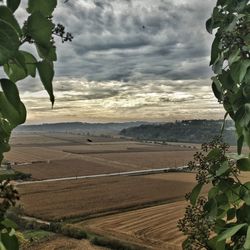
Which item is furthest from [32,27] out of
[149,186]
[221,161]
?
[149,186]

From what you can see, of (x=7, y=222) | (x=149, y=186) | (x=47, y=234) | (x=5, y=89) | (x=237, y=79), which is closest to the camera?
(x=5, y=89)

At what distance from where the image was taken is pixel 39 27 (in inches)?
49.9

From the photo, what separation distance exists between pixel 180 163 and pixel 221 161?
124250 mm

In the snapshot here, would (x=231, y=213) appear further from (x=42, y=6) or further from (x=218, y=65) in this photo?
(x=42, y=6)

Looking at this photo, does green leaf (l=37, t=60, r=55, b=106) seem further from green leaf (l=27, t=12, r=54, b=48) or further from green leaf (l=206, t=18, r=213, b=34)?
green leaf (l=206, t=18, r=213, b=34)

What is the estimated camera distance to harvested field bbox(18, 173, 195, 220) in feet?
188

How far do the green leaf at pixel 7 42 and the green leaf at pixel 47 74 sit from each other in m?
0.27

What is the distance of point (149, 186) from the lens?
7838cm

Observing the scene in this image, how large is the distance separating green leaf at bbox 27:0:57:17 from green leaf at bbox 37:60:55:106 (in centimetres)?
17

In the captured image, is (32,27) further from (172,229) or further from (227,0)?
(172,229)

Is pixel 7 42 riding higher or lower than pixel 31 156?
higher

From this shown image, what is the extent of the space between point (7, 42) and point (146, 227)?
4870 cm

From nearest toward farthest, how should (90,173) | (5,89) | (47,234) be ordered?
(5,89), (47,234), (90,173)

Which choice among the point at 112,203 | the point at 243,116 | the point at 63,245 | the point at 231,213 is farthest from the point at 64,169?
the point at 243,116
